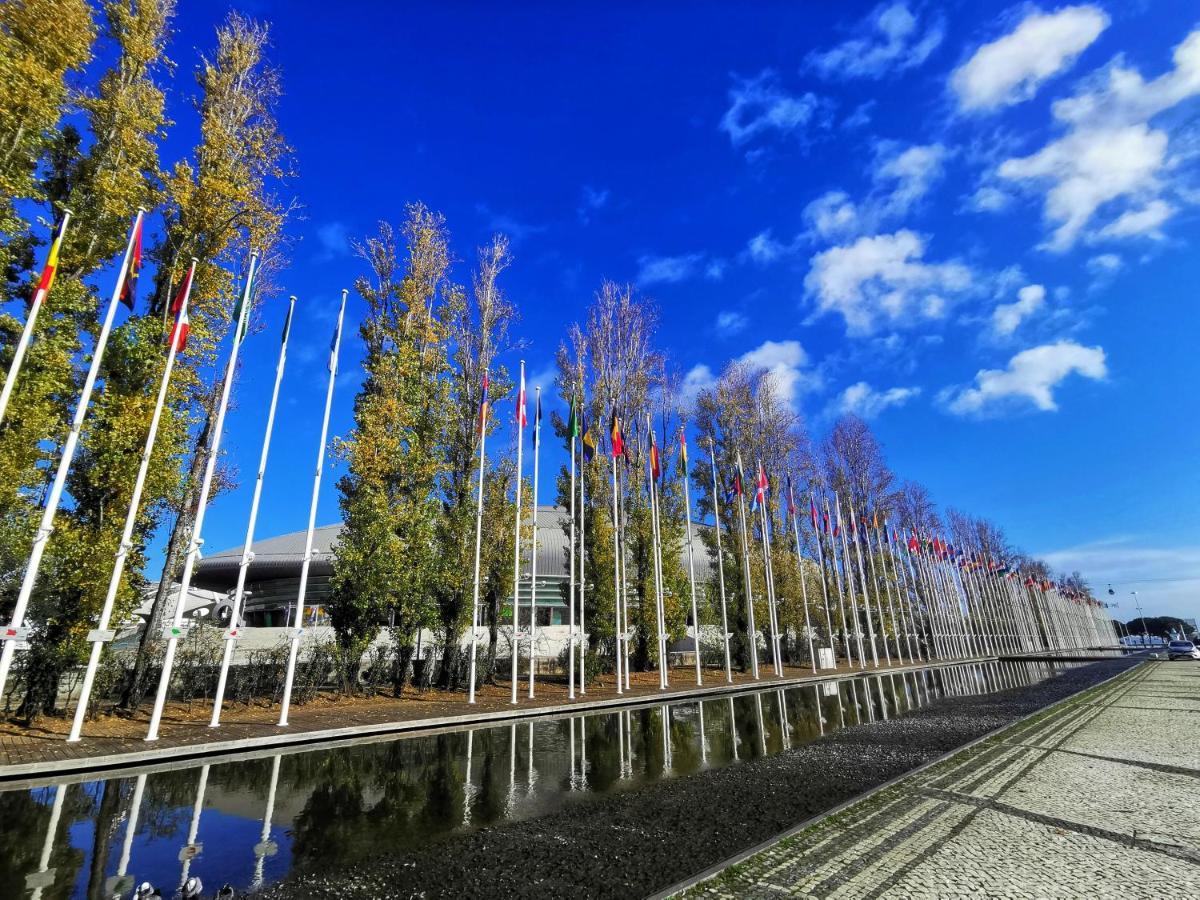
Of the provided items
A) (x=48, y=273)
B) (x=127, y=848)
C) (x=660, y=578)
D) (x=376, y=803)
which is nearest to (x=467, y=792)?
(x=376, y=803)

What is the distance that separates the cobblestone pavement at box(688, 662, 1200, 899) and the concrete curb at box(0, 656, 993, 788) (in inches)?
435

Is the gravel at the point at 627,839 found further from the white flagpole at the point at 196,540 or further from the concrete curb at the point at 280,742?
the white flagpole at the point at 196,540

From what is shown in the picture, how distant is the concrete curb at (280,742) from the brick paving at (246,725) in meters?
0.02

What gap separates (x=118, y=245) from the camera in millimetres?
16641

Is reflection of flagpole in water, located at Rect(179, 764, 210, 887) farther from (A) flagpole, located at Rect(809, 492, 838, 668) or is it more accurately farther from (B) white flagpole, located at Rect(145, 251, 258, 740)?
(A) flagpole, located at Rect(809, 492, 838, 668)

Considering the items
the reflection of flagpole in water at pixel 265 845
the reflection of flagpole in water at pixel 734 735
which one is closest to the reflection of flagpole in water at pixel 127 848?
the reflection of flagpole in water at pixel 265 845

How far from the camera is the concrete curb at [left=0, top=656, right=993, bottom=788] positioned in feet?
32.0

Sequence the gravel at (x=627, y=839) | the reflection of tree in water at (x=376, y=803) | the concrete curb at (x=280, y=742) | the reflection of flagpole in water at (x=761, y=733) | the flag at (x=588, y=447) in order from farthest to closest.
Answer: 1. the flag at (x=588, y=447)
2. the reflection of flagpole in water at (x=761, y=733)
3. the concrete curb at (x=280, y=742)
4. the reflection of tree in water at (x=376, y=803)
5. the gravel at (x=627, y=839)

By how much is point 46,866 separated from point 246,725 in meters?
10.3

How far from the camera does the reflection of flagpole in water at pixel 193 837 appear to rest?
5.83m

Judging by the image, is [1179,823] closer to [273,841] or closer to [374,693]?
[273,841]

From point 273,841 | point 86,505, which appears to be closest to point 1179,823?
point 273,841

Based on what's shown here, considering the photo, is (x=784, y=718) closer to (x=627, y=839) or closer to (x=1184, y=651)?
(x=627, y=839)

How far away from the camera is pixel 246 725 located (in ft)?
48.5
